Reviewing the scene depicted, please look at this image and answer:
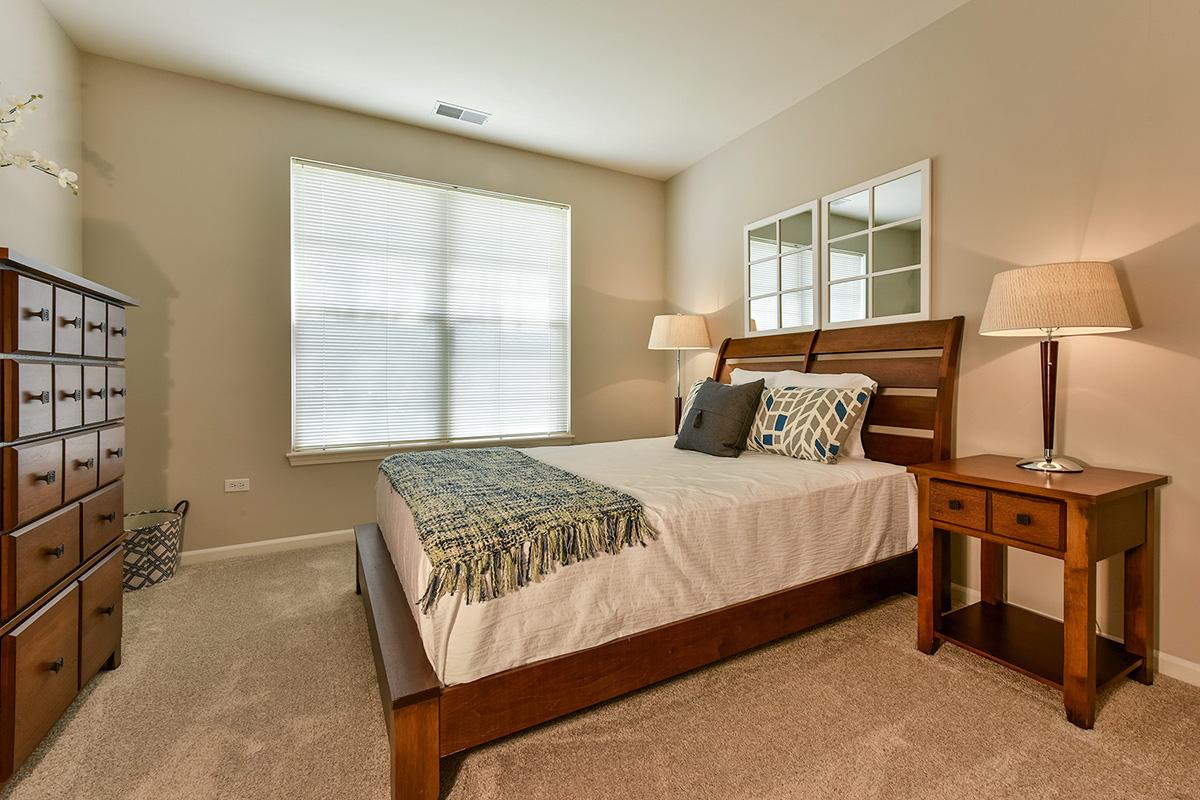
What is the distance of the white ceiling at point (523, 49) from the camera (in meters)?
2.48

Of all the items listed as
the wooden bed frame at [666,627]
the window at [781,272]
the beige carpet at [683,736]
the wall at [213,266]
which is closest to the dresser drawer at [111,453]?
the beige carpet at [683,736]

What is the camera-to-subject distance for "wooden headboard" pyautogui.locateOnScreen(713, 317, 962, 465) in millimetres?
2469

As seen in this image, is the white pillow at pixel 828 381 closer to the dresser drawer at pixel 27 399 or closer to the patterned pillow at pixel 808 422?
the patterned pillow at pixel 808 422

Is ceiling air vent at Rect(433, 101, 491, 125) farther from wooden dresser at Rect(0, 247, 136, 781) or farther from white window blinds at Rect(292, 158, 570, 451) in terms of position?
wooden dresser at Rect(0, 247, 136, 781)

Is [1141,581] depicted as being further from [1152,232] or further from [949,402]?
[1152,232]

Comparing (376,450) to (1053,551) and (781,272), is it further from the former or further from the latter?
(1053,551)

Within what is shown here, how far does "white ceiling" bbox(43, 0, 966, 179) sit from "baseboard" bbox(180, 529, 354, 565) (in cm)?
273

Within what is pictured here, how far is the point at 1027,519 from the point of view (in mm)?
1734

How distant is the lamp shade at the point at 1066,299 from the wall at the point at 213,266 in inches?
132

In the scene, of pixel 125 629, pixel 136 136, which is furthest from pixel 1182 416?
pixel 136 136

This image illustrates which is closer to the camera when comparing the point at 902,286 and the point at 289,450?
the point at 902,286

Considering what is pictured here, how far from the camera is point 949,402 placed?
2.48 metres

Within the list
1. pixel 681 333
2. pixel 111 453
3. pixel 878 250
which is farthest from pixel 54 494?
pixel 878 250

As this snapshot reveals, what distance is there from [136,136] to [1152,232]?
472 centimetres
